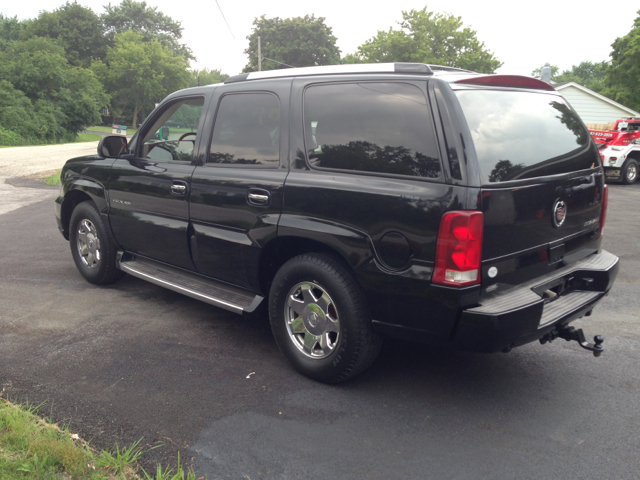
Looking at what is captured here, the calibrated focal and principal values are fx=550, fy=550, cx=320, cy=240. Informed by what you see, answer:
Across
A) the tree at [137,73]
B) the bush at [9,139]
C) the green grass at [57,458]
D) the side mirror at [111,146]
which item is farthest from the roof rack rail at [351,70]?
the tree at [137,73]

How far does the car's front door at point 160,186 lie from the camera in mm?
4387

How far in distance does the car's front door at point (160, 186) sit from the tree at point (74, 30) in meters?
76.3

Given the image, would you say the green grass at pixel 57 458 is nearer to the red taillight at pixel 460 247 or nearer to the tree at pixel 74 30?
the red taillight at pixel 460 247

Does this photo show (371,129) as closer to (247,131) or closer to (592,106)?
(247,131)

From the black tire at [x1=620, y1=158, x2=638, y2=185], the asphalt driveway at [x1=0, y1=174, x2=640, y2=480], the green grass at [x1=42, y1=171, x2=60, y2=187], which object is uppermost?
the asphalt driveway at [x1=0, y1=174, x2=640, y2=480]

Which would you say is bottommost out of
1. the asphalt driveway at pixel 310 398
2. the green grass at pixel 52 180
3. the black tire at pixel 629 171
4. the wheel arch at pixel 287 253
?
the black tire at pixel 629 171

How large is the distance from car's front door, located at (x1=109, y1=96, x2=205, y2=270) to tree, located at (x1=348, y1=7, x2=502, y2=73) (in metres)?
42.9

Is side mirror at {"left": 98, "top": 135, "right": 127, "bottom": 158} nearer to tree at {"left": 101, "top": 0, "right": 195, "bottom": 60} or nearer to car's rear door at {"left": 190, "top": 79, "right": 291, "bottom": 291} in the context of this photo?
car's rear door at {"left": 190, "top": 79, "right": 291, "bottom": 291}

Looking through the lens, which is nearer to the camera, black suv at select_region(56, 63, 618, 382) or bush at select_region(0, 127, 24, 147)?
black suv at select_region(56, 63, 618, 382)

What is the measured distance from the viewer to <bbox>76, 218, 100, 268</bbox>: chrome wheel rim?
5.43 meters

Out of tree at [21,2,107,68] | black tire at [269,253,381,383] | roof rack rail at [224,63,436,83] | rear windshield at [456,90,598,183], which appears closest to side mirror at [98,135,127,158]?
roof rack rail at [224,63,436,83]

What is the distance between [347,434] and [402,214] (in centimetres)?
124

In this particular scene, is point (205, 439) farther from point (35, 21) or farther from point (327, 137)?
point (35, 21)

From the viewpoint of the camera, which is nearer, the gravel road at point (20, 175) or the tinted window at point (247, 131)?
the tinted window at point (247, 131)
